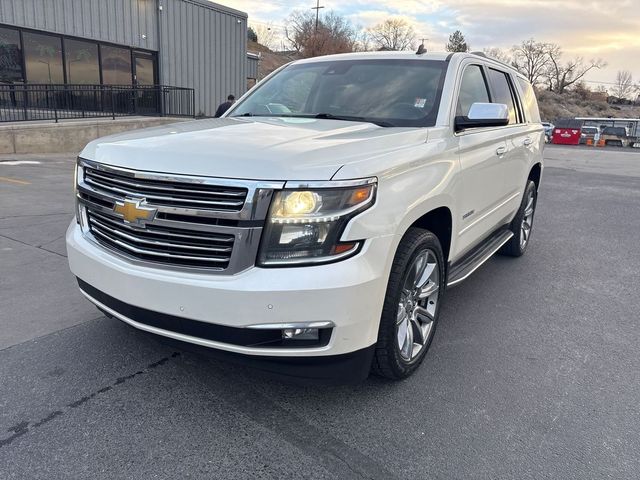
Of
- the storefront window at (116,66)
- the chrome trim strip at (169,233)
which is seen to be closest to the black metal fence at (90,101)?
the storefront window at (116,66)

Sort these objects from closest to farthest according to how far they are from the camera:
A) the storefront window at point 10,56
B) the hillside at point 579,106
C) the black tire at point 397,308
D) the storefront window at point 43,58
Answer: the black tire at point 397,308, the storefront window at point 10,56, the storefront window at point 43,58, the hillside at point 579,106

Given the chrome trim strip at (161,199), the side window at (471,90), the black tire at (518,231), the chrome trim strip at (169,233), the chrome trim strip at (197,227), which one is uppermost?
the side window at (471,90)

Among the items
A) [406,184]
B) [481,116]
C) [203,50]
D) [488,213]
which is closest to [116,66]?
[203,50]

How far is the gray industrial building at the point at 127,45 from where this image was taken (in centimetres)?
1570

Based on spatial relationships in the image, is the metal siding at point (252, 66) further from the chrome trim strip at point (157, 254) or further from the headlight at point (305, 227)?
the headlight at point (305, 227)

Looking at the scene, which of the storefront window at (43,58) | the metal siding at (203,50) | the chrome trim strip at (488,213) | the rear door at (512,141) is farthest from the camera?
the metal siding at (203,50)

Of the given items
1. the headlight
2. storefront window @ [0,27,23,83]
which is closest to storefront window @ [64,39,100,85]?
storefront window @ [0,27,23,83]

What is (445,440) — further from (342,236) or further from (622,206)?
(622,206)

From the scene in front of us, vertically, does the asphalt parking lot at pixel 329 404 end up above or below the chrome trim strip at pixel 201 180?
below

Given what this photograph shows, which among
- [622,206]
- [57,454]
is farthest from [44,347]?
[622,206]

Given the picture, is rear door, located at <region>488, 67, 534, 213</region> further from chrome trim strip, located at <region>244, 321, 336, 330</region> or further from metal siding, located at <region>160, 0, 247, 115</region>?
metal siding, located at <region>160, 0, 247, 115</region>

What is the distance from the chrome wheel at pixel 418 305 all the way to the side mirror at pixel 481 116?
0.99m

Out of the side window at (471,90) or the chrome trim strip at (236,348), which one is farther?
the side window at (471,90)

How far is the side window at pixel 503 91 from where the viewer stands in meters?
4.77
